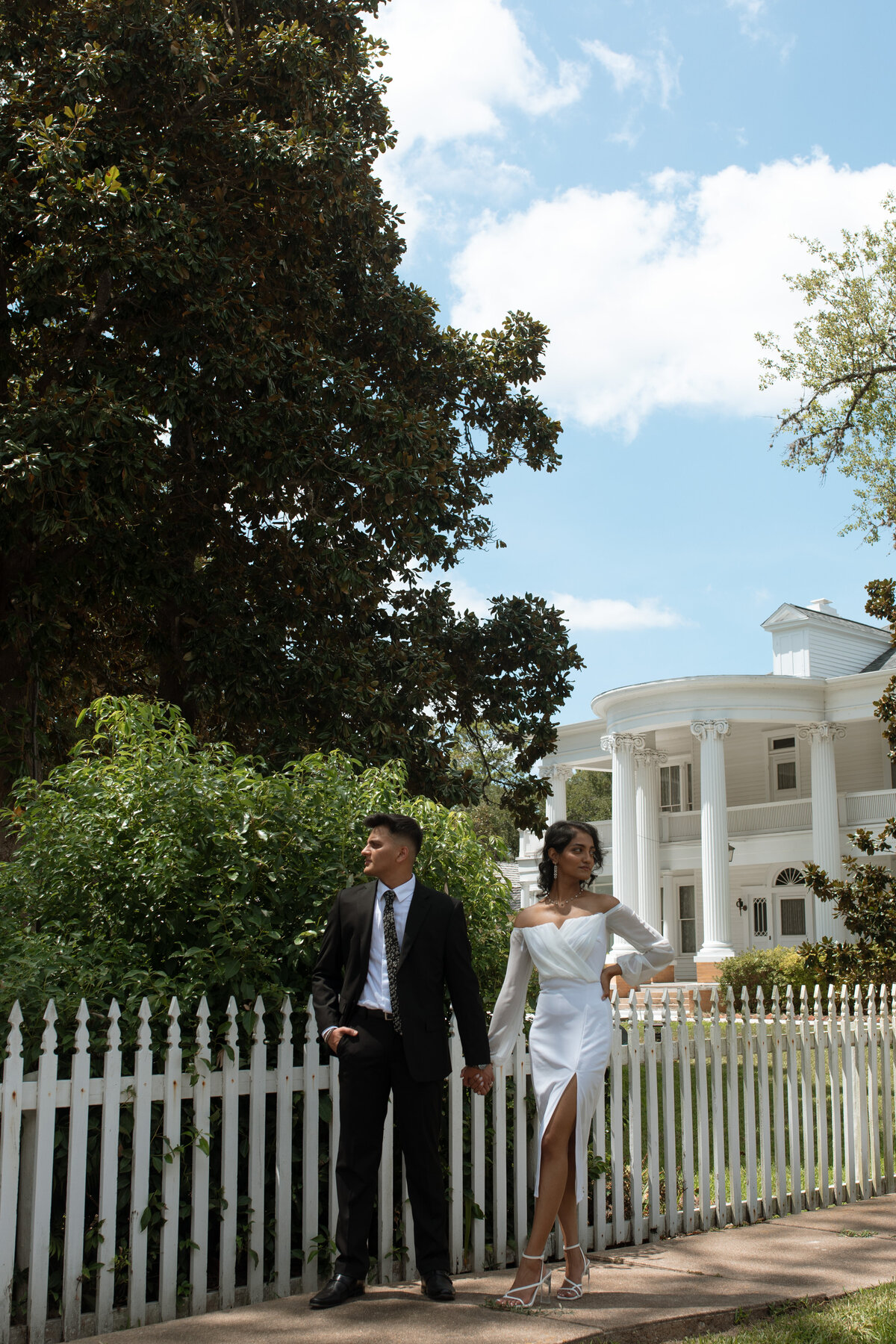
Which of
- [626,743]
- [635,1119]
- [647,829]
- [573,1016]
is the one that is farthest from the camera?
[647,829]

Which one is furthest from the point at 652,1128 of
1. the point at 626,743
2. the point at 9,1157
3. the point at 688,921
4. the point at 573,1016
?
the point at 688,921

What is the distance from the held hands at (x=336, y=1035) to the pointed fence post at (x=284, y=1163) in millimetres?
396

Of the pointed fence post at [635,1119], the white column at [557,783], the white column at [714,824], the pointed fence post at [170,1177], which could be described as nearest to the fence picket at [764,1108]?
the pointed fence post at [635,1119]

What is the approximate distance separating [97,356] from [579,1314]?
10094 mm

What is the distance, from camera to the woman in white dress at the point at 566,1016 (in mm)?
4973

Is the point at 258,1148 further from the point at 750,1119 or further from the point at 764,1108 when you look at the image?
the point at 764,1108

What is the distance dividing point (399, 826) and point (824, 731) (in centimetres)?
2341

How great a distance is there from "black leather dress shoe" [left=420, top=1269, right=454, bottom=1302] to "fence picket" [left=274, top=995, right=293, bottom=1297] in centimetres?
61

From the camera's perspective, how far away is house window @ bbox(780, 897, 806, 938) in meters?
29.9

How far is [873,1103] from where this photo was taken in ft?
27.6

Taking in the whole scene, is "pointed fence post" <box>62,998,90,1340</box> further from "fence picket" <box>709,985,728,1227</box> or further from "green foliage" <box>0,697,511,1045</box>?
"fence picket" <box>709,985,728,1227</box>

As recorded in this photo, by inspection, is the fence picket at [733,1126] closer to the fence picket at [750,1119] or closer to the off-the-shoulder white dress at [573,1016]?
the fence picket at [750,1119]

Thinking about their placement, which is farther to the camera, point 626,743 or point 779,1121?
point 626,743

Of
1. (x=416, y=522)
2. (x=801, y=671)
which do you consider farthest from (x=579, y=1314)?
(x=801, y=671)
